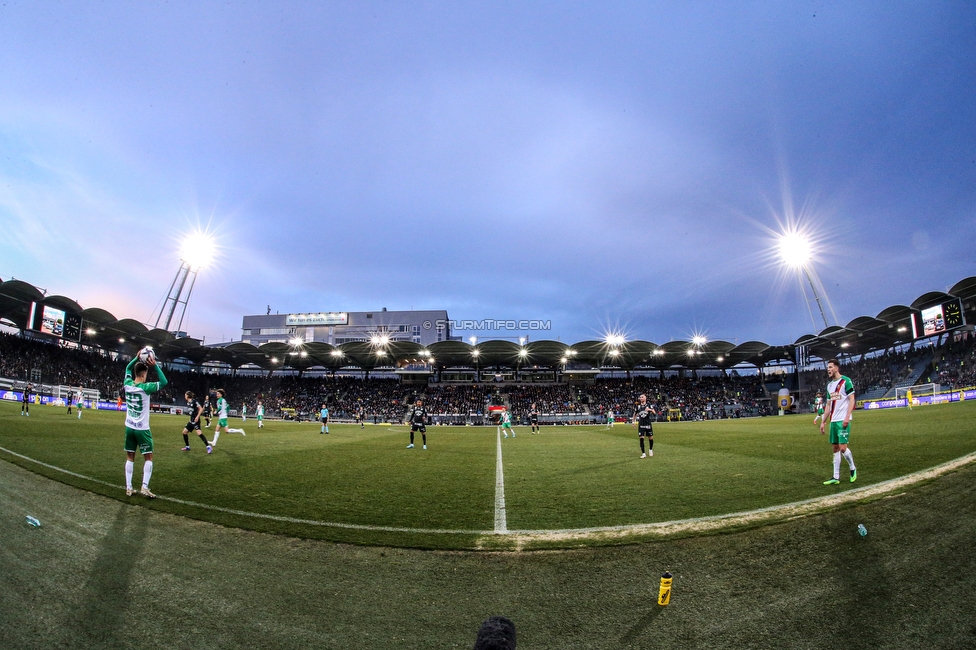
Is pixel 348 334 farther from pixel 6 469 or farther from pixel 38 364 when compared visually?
pixel 6 469

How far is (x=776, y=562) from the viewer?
12.9ft

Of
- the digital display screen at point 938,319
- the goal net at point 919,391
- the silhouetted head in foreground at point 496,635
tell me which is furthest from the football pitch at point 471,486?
the digital display screen at point 938,319

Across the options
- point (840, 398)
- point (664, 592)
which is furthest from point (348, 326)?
point (664, 592)

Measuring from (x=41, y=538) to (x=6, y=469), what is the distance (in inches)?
192

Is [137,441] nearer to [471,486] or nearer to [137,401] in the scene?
[137,401]

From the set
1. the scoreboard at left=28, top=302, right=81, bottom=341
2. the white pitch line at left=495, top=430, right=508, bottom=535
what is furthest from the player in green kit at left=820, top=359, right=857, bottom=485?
the scoreboard at left=28, top=302, right=81, bottom=341

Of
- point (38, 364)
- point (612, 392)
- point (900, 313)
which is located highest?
point (900, 313)

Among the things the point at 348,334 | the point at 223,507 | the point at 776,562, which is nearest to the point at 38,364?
the point at 348,334

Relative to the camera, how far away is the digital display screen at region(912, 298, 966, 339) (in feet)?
131

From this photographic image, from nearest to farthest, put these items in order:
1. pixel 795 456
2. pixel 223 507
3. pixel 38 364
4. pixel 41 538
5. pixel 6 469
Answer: pixel 41 538 < pixel 223 507 < pixel 6 469 < pixel 795 456 < pixel 38 364

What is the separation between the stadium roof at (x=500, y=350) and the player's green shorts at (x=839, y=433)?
47.6m

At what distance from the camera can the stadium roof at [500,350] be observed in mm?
47656

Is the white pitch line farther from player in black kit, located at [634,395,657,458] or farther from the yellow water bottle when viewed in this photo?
player in black kit, located at [634,395,657,458]

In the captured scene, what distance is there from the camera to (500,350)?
5778 centimetres
